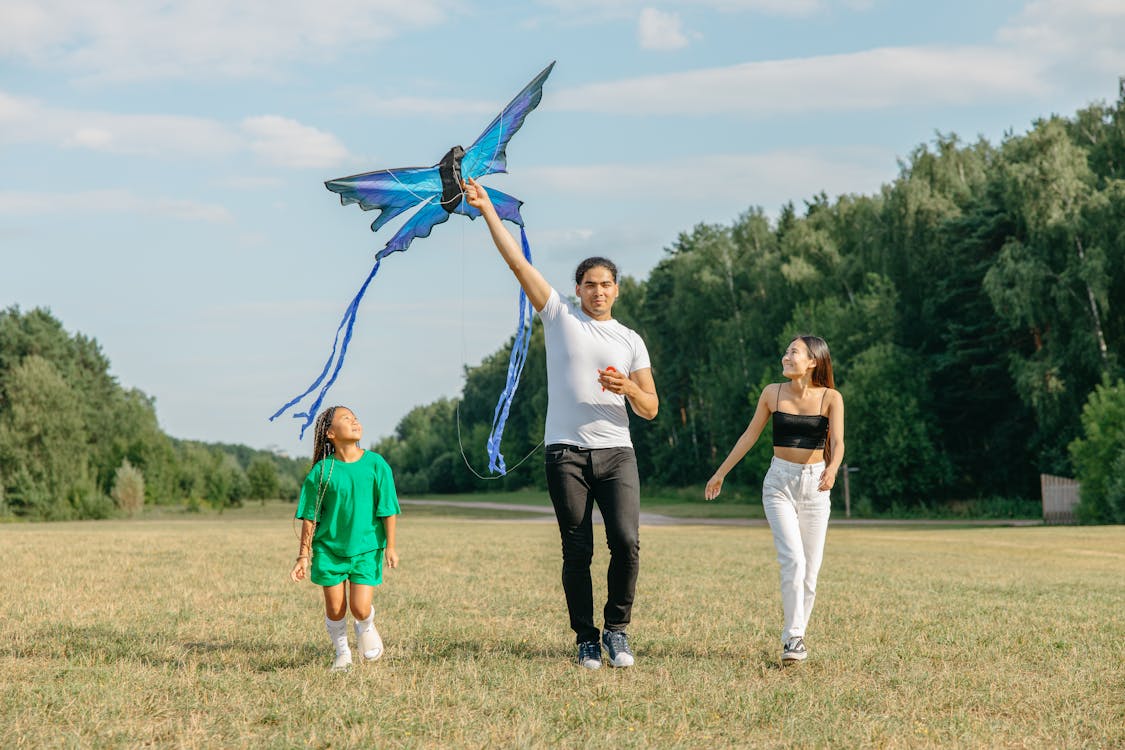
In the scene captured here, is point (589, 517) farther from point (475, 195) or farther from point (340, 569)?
point (475, 195)

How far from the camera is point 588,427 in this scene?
22.0 feet

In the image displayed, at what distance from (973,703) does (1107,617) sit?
4796 mm

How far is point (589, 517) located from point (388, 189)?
2466mm

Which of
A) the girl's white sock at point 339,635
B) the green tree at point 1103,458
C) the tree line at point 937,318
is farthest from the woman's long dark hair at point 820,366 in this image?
the green tree at point 1103,458

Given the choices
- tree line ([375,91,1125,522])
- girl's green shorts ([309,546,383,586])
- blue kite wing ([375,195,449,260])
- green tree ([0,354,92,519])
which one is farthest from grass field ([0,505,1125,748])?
green tree ([0,354,92,519])

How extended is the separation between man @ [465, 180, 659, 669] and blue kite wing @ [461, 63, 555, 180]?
31cm

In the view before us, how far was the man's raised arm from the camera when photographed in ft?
21.7

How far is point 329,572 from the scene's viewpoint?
6766mm

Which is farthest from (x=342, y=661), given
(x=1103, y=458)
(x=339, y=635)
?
(x=1103, y=458)

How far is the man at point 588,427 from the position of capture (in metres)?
6.69

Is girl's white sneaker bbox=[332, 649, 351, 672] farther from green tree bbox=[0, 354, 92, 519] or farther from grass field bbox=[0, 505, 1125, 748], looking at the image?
green tree bbox=[0, 354, 92, 519]

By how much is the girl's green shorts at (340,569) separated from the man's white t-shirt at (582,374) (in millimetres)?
1376

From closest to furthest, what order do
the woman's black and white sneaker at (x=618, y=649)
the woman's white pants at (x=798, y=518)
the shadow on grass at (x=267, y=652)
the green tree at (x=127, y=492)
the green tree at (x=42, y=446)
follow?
the woman's black and white sneaker at (x=618, y=649), the shadow on grass at (x=267, y=652), the woman's white pants at (x=798, y=518), the green tree at (x=42, y=446), the green tree at (x=127, y=492)

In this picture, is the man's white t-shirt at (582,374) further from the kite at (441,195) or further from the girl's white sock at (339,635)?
the girl's white sock at (339,635)
